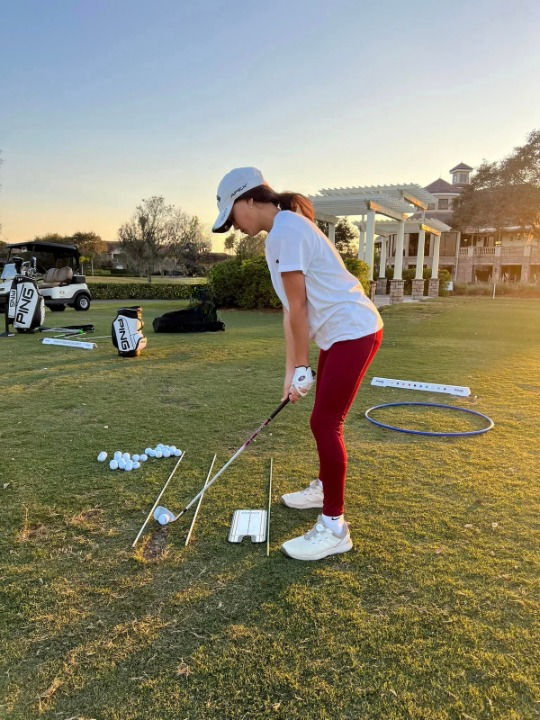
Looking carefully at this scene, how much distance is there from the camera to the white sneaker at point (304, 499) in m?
2.88

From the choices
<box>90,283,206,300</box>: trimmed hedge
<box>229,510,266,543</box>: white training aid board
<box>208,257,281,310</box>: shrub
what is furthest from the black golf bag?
<box>90,283,206,300</box>: trimmed hedge

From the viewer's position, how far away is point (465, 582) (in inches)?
85.9

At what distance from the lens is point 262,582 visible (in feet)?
7.13

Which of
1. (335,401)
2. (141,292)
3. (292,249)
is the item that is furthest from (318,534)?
(141,292)

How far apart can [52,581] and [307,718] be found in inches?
50.0

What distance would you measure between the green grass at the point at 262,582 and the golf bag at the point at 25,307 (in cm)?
608

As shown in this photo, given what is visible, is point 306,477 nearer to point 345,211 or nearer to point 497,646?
point 497,646

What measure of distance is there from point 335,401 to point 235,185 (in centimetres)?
113

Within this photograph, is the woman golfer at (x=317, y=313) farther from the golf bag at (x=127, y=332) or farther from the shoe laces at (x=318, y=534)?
the golf bag at (x=127, y=332)

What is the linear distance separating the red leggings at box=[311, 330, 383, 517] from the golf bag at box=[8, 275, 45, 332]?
9.04m

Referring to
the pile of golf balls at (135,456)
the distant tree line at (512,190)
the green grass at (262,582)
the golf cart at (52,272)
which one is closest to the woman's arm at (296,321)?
the green grass at (262,582)

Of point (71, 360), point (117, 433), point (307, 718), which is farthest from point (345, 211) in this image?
point (307, 718)

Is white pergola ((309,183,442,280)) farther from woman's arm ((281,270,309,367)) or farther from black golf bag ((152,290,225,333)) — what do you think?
woman's arm ((281,270,309,367))

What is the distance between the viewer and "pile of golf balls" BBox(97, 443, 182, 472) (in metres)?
3.43
